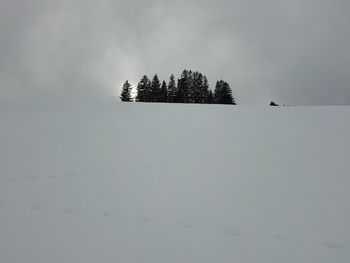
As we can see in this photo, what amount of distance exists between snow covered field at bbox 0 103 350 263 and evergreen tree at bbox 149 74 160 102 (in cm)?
3423

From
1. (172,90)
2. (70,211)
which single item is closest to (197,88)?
(172,90)

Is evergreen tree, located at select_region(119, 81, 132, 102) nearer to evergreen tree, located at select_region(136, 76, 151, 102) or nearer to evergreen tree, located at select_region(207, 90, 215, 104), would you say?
evergreen tree, located at select_region(136, 76, 151, 102)

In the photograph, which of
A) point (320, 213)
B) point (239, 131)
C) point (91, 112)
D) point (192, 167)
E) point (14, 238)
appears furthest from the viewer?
point (91, 112)

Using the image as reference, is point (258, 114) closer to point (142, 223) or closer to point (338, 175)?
point (338, 175)

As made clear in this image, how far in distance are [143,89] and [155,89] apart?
2.31 meters

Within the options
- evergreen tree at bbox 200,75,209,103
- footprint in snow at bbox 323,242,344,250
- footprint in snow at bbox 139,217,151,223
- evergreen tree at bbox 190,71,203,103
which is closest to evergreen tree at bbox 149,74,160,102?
evergreen tree at bbox 190,71,203,103

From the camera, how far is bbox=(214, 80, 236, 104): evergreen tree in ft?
149

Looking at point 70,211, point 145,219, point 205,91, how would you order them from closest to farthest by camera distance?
point 145,219
point 70,211
point 205,91

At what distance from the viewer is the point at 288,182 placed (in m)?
6.02

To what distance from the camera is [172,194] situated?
18.3ft

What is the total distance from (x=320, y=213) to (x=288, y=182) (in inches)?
52.3

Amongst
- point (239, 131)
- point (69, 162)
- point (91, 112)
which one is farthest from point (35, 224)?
point (91, 112)

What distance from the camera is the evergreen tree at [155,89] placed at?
148ft

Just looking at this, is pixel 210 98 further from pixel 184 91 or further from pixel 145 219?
pixel 145 219
